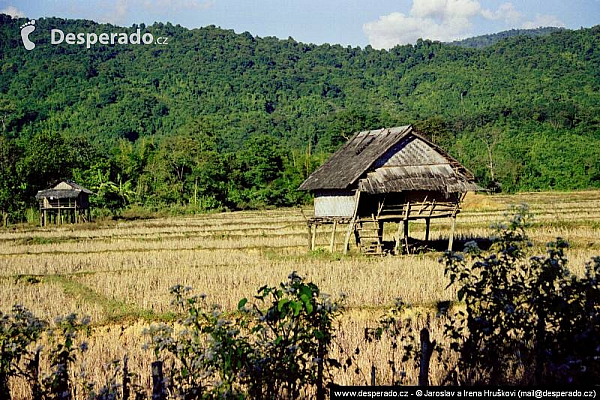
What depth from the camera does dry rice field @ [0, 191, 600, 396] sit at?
10180 mm

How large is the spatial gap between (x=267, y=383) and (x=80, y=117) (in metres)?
111

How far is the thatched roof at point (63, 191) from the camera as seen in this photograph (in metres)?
42.3

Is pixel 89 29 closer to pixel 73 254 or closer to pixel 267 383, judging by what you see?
pixel 73 254

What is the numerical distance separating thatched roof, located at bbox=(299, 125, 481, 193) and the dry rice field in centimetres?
241

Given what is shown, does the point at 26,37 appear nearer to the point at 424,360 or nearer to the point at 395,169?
the point at 395,169

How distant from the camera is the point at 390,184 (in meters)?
21.4

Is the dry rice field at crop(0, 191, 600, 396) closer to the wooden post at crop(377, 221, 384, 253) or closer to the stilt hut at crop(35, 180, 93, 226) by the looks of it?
the wooden post at crop(377, 221, 384, 253)

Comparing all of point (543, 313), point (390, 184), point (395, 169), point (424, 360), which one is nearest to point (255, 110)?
point (395, 169)

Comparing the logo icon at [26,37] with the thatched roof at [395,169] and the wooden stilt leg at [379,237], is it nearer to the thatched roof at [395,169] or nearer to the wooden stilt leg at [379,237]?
the thatched roof at [395,169]

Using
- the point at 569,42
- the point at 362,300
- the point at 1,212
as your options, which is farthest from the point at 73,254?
the point at 569,42

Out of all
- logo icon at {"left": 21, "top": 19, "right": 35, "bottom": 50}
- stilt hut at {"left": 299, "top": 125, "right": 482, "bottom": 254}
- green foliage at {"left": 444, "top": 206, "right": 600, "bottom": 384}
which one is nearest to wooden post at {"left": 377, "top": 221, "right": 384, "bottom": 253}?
stilt hut at {"left": 299, "top": 125, "right": 482, "bottom": 254}

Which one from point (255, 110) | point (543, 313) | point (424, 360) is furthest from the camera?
point (255, 110)

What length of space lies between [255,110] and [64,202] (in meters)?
88.4

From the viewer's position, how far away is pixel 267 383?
5.78 meters
